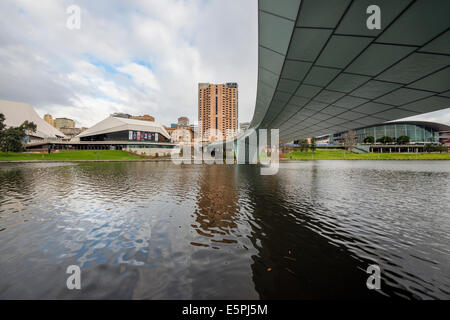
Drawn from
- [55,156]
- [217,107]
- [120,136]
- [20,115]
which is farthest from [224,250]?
[217,107]

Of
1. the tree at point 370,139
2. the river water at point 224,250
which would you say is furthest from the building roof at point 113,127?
the tree at point 370,139

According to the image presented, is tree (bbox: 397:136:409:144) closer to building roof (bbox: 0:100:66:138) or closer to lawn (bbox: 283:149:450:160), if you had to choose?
lawn (bbox: 283:149:450:160)

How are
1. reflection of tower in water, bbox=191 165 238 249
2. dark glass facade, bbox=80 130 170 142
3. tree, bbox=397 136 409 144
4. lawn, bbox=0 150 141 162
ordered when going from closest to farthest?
reflection of tower in water, bbox=191 165 238 249 → lawn, bbox=0 150 141 162 → dark glass facade, bbox=80 130 170 142 → tree, bbox=397 136 409 144

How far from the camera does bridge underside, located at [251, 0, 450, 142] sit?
4863mm

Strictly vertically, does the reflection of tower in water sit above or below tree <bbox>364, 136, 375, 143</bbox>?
below

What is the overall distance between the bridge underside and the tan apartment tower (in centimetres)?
17319

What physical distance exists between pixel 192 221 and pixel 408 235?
7746mm

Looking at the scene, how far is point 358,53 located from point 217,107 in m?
186

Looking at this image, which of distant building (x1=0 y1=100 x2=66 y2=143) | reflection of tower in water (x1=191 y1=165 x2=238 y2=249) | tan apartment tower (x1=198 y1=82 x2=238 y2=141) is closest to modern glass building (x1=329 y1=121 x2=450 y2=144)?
tan apartment tower (x1=198 y1=82 x2=238 y2=141)

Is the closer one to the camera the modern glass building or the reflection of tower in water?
the reflection of tower in water

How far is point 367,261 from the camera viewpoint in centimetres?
464

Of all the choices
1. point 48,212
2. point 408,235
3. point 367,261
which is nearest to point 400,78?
point 408,235

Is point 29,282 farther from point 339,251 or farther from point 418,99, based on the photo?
point 418,99

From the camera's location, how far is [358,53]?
21.4 ft
